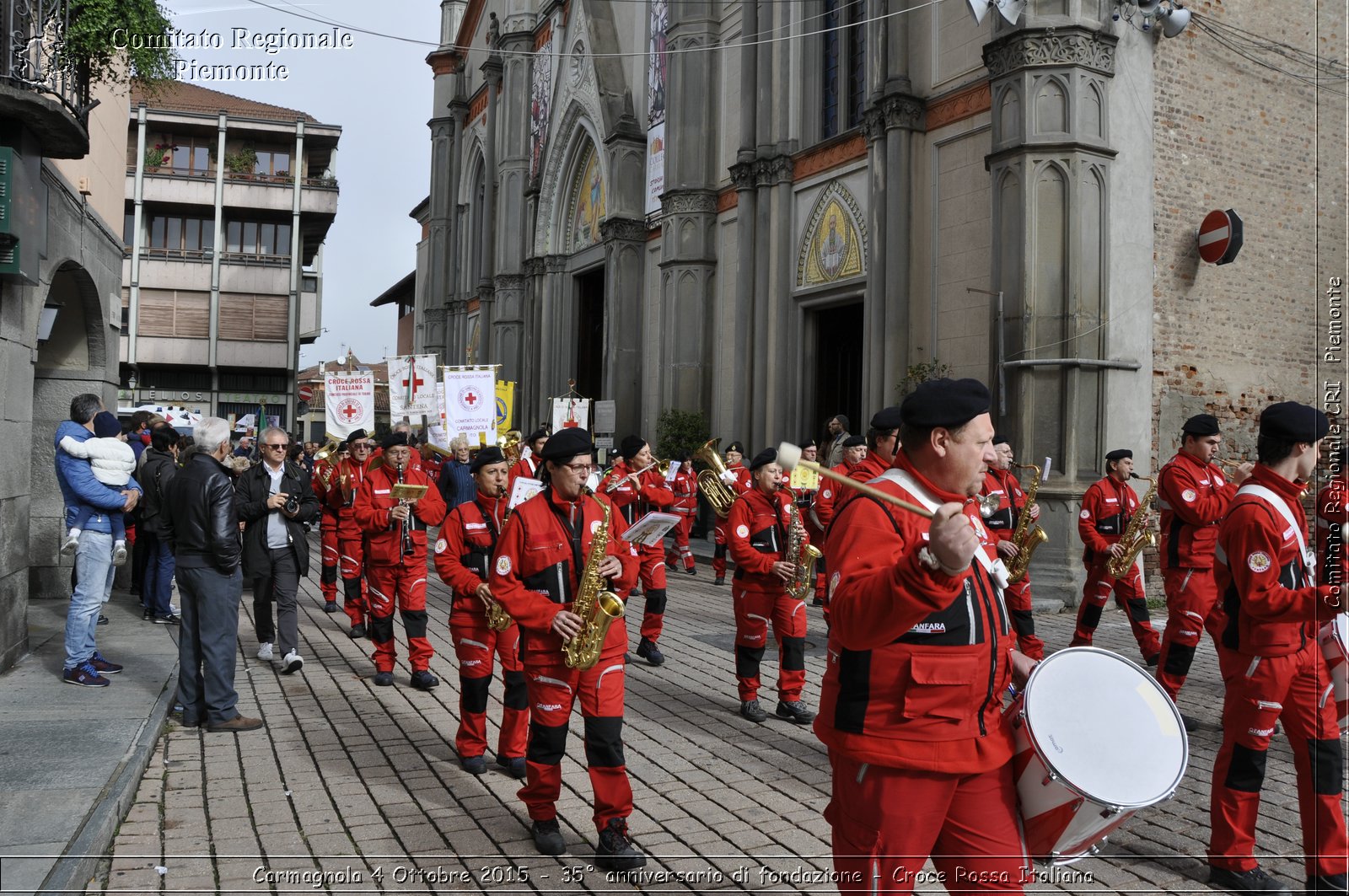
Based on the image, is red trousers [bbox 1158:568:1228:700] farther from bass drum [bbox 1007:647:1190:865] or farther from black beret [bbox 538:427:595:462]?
black beret [bbox 538:427:595:462]

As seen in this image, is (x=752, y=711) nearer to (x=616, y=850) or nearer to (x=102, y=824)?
(x=616, y=850)

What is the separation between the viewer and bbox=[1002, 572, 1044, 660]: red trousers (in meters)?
9.07

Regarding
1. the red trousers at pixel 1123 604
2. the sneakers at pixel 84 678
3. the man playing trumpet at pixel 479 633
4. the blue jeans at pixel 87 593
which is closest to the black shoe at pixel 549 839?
the man playing trumpet at pixel 479 633

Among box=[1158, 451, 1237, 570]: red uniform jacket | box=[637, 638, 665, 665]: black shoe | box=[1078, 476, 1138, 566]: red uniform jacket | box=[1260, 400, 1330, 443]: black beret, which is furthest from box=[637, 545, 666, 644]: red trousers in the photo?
box=[1260, 400, 1330, 443]: black beret

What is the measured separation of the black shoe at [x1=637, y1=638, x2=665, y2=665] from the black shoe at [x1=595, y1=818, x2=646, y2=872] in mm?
4920

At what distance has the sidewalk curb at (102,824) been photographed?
14.8ft

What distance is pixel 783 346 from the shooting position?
20578mm

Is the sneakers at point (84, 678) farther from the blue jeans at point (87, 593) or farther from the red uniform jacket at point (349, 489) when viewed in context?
the red uniform jacket at point (349, 489)

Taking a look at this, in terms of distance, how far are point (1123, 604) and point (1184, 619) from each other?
183 centimetres

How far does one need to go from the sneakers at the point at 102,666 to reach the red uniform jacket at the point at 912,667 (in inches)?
295

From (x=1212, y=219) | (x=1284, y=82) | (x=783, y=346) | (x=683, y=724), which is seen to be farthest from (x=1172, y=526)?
(x=783, y=346)

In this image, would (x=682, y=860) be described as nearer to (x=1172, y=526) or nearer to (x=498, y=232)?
(x=1172, y=526)

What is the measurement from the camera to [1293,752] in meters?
4.73

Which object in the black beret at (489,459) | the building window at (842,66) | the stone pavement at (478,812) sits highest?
the building window at (842,66)
